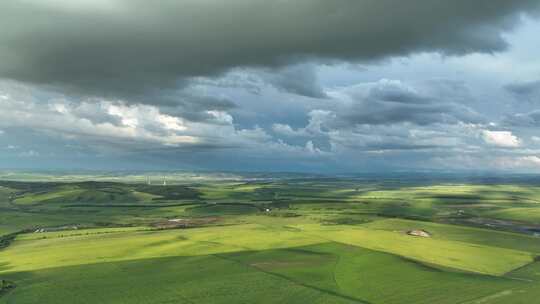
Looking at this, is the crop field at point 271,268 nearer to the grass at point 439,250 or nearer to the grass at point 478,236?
the grass at point 439,250

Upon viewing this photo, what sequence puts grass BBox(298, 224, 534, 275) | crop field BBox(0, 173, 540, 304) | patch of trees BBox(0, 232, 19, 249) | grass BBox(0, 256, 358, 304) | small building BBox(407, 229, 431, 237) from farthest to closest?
small building BBox(407, 229, 431, 237)
patch of trees BBox(0, 232, 19, 249)
grass BBox(298, 224, 534, 275)
crop field BBox(0, 173, 540, 304)
grass BBox(0, 256, 358, 304)

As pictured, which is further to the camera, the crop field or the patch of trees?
the patch of trees

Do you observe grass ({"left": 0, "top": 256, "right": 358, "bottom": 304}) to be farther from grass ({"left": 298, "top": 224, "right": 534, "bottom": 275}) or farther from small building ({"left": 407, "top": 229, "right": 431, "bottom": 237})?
small building ({"left": 407, "top": 229, "right": 431, "bottom": 237})

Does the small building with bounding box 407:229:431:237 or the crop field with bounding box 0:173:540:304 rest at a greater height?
the crop field with bounding box 0:173:540:304

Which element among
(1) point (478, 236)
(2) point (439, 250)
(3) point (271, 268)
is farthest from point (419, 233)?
(3) point (271, 268)

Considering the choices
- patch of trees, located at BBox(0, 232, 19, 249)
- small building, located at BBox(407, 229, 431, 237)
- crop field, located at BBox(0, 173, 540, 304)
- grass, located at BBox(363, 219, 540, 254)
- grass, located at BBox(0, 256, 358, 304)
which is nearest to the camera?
grass, located at BBox(0, 256, 358, 304)

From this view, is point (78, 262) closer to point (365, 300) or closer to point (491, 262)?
point (365, 300)

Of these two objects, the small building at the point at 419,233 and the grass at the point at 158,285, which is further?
the small building at the point at 419,233

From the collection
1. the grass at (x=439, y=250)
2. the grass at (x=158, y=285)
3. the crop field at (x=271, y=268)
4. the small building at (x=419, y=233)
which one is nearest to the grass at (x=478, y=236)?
the crop field at (x=271, y=268)

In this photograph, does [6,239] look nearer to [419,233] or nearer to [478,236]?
[419,233]

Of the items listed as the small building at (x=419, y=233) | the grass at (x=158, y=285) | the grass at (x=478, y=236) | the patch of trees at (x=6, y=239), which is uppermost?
the grass at (x=158, y=285)

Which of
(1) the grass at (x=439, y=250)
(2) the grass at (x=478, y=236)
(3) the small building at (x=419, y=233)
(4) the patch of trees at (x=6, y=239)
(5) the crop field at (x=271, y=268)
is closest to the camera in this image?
(5) the crop field at (x=271, y=268)

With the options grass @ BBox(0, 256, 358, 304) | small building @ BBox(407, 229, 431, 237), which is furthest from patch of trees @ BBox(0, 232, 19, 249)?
small building @ BBox(407, 229, 431, 237)

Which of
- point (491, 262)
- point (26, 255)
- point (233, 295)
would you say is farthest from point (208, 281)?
point (491, 262)
